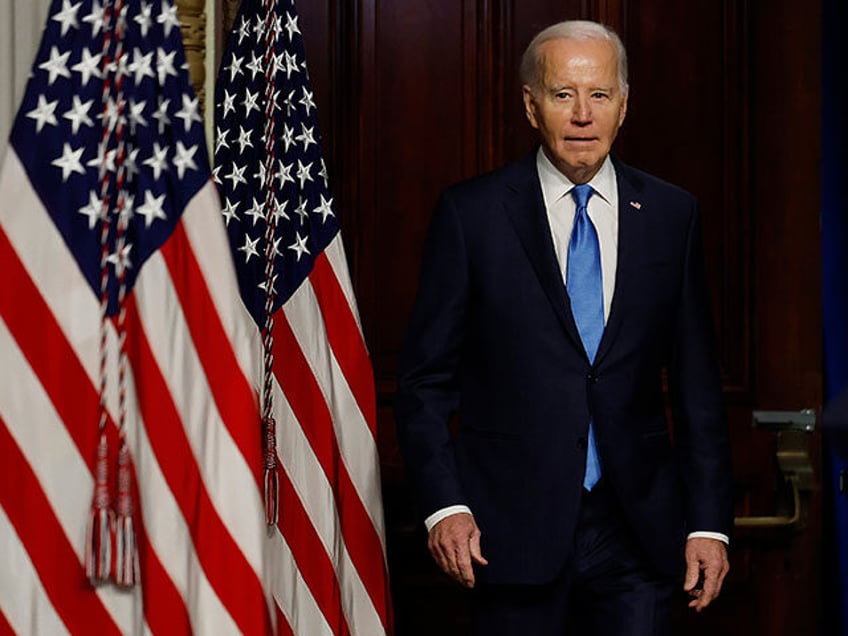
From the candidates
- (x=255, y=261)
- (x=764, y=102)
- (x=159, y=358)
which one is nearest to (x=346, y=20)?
(x=255, y=261)

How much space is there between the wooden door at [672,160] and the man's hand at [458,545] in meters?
0.92

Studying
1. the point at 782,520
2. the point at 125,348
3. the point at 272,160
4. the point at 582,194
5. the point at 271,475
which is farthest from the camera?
the point at 782,520

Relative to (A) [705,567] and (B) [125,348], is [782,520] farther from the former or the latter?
(B) [125,348]

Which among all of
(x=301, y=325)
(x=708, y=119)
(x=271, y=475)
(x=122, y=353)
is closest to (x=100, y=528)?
(x=122, y=353)

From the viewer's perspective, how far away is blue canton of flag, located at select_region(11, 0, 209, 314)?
2.56 meters

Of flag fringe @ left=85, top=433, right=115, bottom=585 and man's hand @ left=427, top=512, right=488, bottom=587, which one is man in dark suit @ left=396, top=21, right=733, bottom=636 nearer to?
man's hand @ left=427, top=512, right=488, bottom=587

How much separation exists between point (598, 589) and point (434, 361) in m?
0.52

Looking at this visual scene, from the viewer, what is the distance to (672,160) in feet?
11.9

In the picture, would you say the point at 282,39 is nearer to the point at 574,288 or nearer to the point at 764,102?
the point at 574,288

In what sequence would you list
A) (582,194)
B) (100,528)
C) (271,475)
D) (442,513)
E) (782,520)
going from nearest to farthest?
(100,528) < (442,513) < (582,194) < (271,475) < (782,520)

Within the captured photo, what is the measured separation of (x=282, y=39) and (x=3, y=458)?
44.3 inches

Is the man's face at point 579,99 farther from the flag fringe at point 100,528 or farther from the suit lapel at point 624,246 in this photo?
the flag fringe at point 100,528

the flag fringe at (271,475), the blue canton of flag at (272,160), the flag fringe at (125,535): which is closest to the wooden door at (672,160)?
the blue canton of flag at (272,160)

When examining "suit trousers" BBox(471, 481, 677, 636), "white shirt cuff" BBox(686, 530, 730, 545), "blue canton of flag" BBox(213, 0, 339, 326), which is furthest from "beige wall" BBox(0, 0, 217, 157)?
"white shirt cuff" BBox(686, 530, 730, 545)
